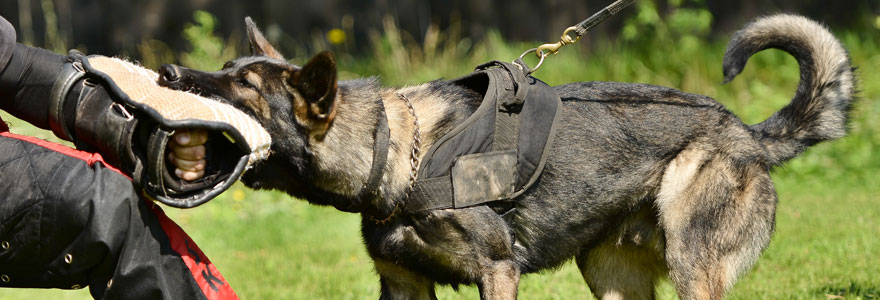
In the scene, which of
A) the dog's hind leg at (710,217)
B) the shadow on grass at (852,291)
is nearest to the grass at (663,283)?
the shadow on grass at (852,291)

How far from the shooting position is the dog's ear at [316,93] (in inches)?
123

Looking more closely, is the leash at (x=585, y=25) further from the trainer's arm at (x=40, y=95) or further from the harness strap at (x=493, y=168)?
the trainer's arm at (x=40, y=95)

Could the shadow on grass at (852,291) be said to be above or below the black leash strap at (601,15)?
below

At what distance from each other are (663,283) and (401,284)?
145cm

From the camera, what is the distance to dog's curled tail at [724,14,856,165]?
404 cm

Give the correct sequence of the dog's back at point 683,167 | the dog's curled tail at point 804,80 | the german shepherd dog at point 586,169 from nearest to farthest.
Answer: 1. the german shepherd dog at point 586,169
2. the dog's back at point 683,167
3. the dog's curled tail at point 804,80

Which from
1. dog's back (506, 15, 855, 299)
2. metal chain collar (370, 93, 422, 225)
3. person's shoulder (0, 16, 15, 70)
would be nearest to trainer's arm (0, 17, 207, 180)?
person's shoulder (0, 16, 15, 70)

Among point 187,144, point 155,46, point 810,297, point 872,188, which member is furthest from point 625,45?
point 187,144

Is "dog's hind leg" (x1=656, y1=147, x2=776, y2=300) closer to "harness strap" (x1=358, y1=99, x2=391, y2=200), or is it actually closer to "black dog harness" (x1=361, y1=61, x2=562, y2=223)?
"black dog harness" (x1=361, y1=61, x2=562, y2=223)

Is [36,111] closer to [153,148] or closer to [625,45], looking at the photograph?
[153,148]

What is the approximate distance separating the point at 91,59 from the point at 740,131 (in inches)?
111

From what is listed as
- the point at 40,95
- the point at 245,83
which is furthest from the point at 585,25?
the point at 40,95

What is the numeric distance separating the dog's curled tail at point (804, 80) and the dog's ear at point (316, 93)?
6.26 feet

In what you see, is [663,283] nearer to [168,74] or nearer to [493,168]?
[493,168]
